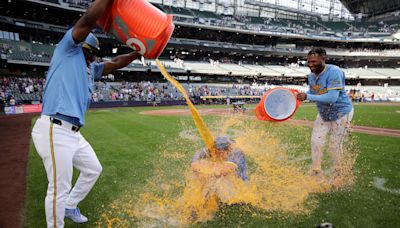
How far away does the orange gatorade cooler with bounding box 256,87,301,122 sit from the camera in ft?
14.3

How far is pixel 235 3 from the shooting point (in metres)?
55.7

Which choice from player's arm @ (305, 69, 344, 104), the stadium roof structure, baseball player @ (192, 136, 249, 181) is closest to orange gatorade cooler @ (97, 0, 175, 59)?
baseball player @ (192, 136, 249, 181)

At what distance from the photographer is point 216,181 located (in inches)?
136

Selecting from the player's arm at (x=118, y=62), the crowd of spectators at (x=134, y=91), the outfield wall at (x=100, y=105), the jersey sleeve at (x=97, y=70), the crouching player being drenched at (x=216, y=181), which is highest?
the player's arm at (x=118, y=62)

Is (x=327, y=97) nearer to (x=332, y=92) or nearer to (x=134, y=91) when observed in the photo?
(x=332, y=92)

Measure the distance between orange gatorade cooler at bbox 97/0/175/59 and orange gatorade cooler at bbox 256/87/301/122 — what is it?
7.28 feet

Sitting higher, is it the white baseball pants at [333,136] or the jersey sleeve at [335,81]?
the jersey sleeve at [335,81]

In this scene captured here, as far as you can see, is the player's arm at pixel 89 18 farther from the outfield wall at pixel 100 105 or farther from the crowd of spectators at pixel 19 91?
the crowd of spectators at pixel 19 91

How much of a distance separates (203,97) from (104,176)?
2784cm

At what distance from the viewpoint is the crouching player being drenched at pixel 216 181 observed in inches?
137

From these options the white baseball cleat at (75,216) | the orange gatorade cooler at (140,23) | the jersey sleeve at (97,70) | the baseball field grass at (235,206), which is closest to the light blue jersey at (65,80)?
the orange gatorade cooler at (140,23)

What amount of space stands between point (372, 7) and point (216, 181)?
242ft

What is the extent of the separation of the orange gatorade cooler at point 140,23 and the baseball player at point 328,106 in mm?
2726

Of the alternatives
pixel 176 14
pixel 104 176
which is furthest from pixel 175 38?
pixel 104 176
